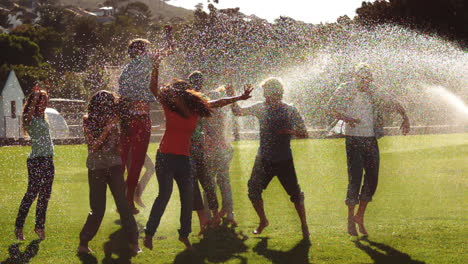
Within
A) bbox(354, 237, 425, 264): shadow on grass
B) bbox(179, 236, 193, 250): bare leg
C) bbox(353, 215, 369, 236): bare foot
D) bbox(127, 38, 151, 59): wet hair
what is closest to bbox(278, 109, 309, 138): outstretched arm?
bbox(353, 215, 369, 236): bare foot

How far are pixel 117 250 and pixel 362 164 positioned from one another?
3102mm

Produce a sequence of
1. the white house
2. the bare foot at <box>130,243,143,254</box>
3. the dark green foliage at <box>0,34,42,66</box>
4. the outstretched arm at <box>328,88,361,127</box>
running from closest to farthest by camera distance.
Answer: the bare foot at <box>130,243,143,254</box>, the outstretched arm at <box>328,88,361,127</box>, the white house, the dark green foliage at <box>0,34,42,66</box>

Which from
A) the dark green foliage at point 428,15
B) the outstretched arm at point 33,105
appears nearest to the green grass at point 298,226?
the outstretched arm at point 33,105

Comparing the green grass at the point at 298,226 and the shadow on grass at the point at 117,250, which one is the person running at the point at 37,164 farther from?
the shadow on grass at the point at 117,250

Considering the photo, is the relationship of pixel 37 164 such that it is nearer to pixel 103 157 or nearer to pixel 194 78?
pixel 103 157

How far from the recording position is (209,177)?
8094 millimetres

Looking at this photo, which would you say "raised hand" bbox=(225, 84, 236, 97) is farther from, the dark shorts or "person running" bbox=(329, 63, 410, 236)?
"person running" bbox=(329, 63, 410, 236)

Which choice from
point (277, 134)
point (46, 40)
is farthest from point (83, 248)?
point (46, 40)

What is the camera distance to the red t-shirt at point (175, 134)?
6.62 metres

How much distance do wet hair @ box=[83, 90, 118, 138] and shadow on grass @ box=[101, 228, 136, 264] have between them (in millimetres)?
1270

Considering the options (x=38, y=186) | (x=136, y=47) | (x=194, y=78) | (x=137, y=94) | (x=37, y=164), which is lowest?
(x=38, y=186)

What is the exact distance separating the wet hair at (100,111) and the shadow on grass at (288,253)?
6.91ft

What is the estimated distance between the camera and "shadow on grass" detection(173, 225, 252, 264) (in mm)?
6609

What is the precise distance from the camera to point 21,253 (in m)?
6.93
